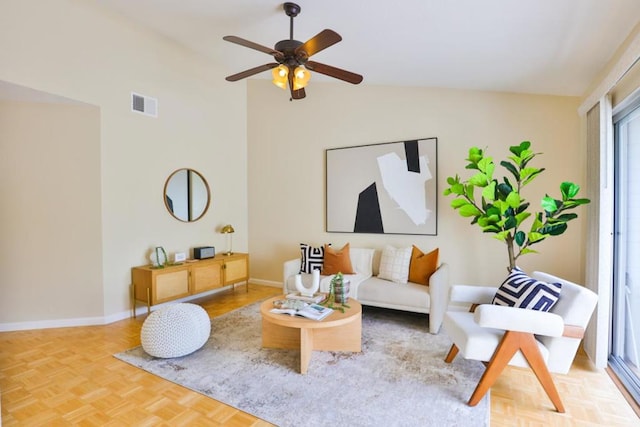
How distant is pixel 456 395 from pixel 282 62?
281 centimetres

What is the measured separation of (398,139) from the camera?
4.35 metres

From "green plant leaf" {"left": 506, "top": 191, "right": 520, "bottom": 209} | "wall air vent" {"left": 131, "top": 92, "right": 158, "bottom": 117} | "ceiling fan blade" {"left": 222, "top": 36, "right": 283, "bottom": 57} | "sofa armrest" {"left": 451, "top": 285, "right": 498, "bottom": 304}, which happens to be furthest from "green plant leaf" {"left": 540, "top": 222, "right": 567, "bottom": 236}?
"wall air vent" {"left": 131, "top": 92, "right": 158, "bottom": 117}

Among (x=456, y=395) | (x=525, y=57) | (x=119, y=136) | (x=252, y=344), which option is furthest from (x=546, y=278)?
(x=119, y=136)

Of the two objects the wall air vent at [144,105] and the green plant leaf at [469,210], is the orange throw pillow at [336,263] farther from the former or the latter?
the wall air vent at [144,105]

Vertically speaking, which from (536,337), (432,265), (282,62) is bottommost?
(536,337)

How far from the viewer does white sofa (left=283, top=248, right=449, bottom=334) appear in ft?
11.0

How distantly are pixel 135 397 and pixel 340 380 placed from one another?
4.65 ft

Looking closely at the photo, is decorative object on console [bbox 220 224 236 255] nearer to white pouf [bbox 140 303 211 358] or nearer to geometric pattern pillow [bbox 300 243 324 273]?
geometric pattern pillow [bbox 300 243 324 273]

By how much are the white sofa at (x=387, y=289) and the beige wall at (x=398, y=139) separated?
0.37m

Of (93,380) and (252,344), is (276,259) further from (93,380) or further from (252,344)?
(93,380)

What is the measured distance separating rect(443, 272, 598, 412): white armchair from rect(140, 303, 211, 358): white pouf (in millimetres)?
2135

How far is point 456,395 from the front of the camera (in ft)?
7.38

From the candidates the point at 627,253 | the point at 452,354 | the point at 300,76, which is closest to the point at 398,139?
the point at 300,76

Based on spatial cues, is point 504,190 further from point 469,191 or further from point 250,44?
point 250,44
